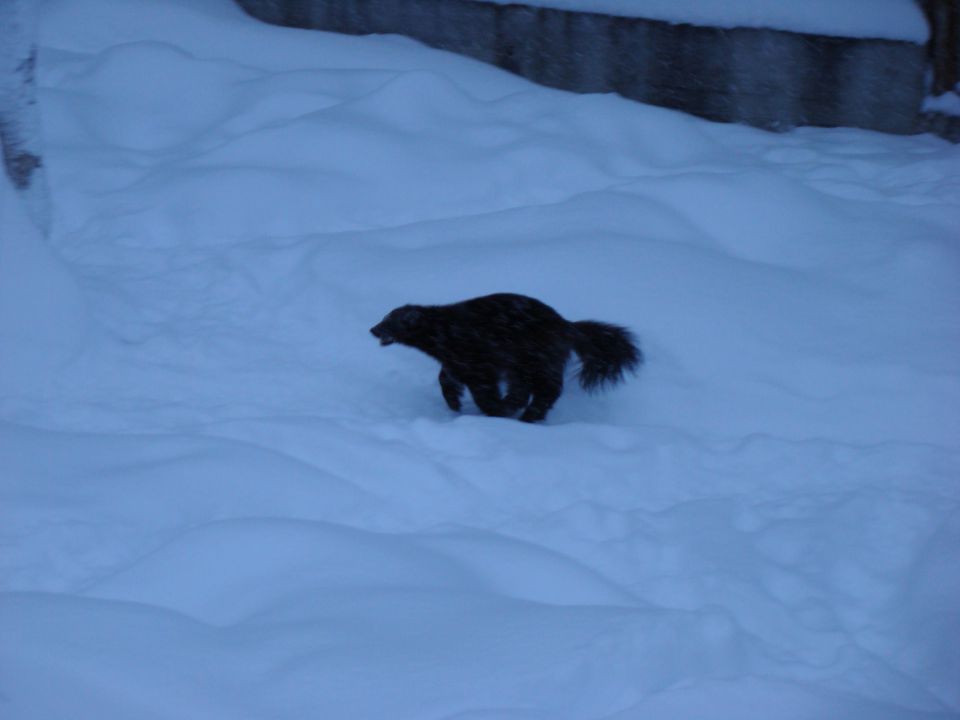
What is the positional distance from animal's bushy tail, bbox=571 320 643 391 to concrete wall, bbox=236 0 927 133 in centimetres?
361

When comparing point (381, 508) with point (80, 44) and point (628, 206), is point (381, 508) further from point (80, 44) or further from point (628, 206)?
point (80, 44)

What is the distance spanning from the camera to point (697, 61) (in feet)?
25.0

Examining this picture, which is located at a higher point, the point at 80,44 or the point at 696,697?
the point at 80,44

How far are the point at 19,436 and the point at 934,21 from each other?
21.6 feet

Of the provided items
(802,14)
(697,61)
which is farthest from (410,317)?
(802,14)

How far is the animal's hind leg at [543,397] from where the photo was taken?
4.66 metres

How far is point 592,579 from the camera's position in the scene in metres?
3.32

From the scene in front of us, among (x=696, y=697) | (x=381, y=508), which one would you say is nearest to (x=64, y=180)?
(x=381, y=508)

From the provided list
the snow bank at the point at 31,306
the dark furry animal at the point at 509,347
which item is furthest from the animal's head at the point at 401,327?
the snow bank at the point at 31,306

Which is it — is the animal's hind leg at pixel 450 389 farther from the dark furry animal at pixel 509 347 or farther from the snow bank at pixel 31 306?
the snow bank at pixel 31 306

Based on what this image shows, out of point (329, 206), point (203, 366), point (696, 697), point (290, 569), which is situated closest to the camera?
point (696, 697)

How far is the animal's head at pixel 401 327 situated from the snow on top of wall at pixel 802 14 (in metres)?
4.11

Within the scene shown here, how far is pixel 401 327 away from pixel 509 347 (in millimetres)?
536

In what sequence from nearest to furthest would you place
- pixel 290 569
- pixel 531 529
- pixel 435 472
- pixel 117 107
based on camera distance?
pixel 290 569, pixel 531 529, pixel 435 472, pixel 117 107
